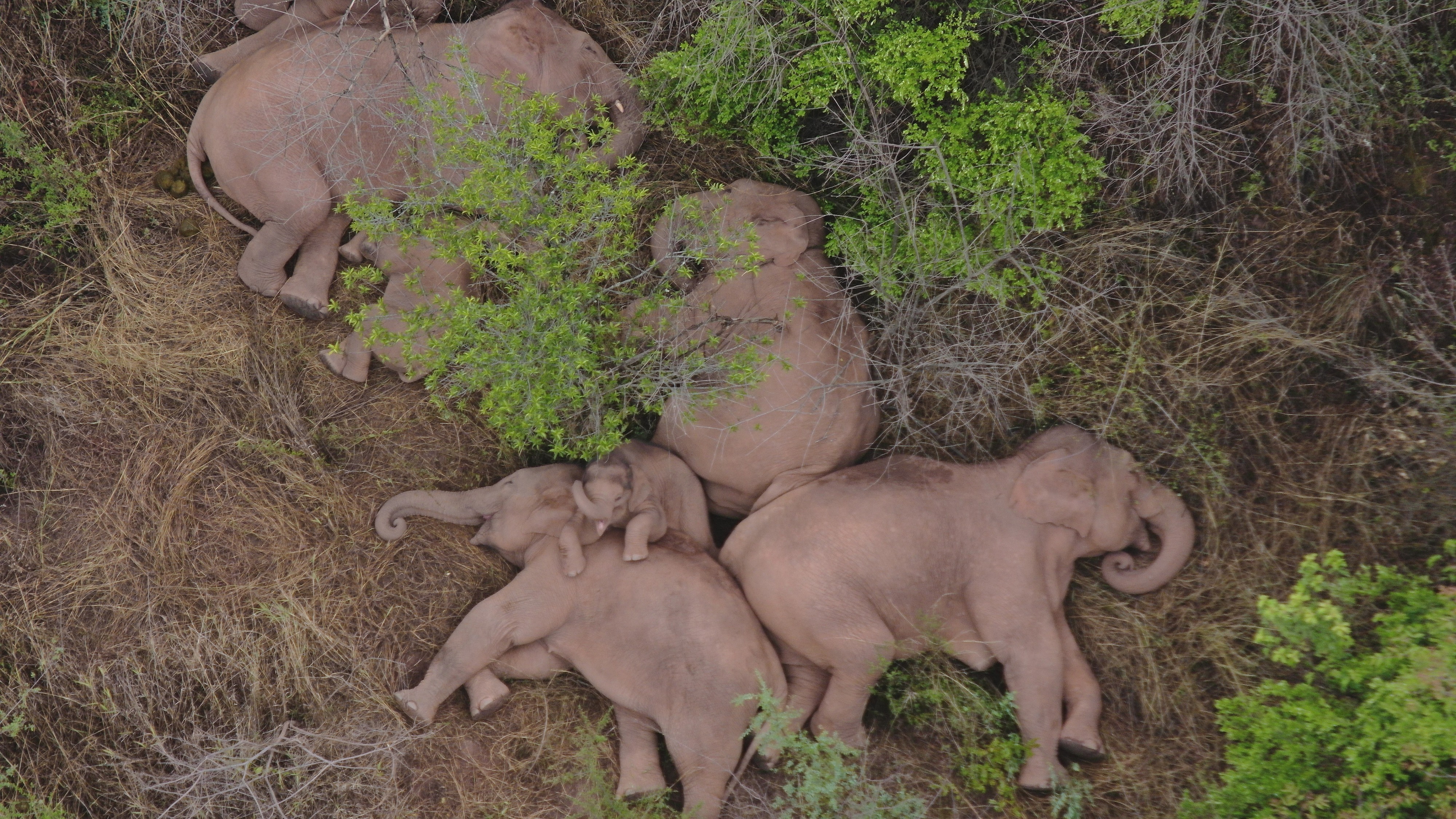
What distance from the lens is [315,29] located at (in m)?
4.64

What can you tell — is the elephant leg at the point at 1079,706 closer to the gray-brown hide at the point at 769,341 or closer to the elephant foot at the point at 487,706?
the gray-brown hide at the point at 769,341

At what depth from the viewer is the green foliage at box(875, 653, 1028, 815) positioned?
4164 mm

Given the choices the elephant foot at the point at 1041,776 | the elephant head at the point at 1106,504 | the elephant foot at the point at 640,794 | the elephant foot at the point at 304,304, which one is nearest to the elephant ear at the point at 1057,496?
the elephant head at the point at 1106,504

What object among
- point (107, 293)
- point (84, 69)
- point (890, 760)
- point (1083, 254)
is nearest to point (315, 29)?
point (84, 69)

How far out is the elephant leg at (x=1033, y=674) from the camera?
4164mm

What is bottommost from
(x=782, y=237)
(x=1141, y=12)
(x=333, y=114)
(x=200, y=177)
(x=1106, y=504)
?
(x=1106, y=504)

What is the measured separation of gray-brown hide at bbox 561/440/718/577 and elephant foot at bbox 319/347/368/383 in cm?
124

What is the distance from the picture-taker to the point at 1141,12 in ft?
13.4

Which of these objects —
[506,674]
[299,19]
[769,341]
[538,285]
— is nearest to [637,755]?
[506,674]

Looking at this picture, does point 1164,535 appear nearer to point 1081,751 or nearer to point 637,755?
point 1081,751

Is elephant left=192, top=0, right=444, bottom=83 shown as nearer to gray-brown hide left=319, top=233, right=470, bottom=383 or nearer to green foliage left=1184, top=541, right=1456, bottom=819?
gray-brown hide left=319, top=233, right=470, bottom=383

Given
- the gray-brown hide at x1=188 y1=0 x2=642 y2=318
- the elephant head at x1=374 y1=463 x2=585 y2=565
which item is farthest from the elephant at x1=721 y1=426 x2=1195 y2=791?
the gray-brown hide at x1=188 y1=0 x2=642 y2=318

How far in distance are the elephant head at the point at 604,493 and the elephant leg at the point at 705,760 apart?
37.3 inches

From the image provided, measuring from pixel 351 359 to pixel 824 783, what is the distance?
291cm
